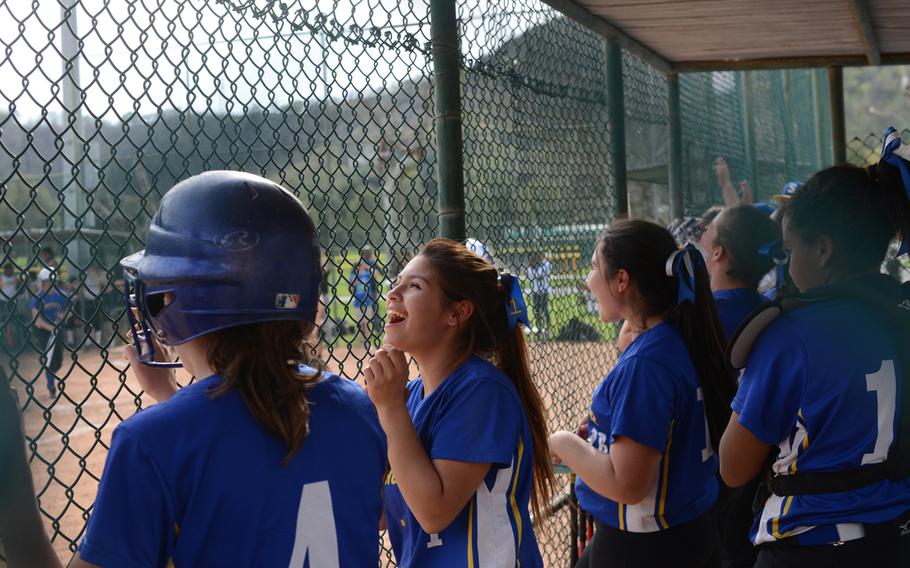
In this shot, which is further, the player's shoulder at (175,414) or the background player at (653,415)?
the background player at (653,415)

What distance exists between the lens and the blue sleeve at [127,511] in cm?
139

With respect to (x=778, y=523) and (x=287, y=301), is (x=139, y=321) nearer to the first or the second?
(x=287, y=301)

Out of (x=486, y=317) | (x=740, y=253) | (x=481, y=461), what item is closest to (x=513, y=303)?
(x=486, y=317)

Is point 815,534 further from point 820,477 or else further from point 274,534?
point 274,534

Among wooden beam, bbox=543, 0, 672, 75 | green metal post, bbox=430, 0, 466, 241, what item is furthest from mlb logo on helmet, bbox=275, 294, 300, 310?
wooden beam, bbox=543, 0, 672, 75

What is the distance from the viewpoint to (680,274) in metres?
3.09

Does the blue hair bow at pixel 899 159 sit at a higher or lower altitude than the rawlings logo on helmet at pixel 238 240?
higher

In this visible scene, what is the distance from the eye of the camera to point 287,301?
5.48ft

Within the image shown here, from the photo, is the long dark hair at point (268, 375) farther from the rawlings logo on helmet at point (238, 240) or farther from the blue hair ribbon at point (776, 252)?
the blue hair ribbon at point (776, 252)

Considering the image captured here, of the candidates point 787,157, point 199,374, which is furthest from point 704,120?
point 199,374

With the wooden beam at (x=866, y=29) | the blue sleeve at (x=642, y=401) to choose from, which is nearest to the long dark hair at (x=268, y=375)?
the blue sleeve at (x=642, y=401)

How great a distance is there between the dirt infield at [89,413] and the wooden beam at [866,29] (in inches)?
101

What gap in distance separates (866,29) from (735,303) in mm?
2728

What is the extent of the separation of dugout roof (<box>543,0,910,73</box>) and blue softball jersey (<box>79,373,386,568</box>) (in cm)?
324
